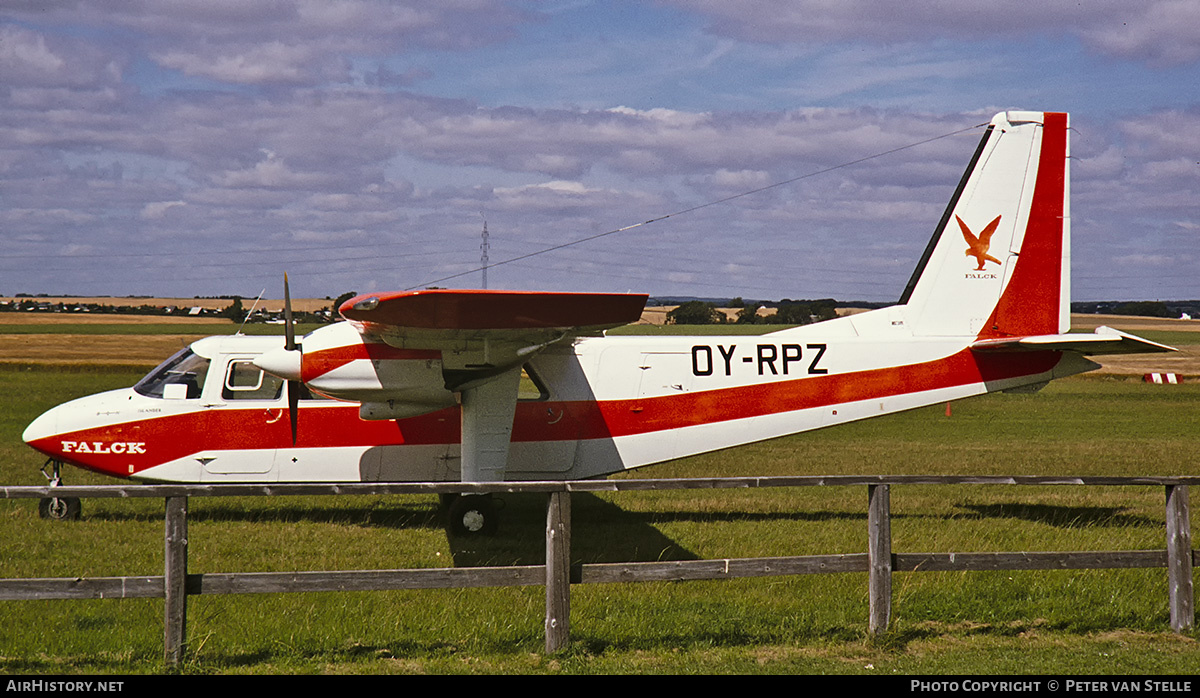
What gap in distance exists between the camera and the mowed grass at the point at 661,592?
245 inches

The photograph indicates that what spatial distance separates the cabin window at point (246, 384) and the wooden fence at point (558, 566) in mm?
6320

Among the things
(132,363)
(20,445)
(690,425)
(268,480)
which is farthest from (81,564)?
(132,363)

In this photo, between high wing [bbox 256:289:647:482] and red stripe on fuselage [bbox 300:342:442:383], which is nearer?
high wing [bbox 256:289:647:482]

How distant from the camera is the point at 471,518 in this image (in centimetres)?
1130

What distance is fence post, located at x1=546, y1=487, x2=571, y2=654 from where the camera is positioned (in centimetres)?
623

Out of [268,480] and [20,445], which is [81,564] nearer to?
[268,480]

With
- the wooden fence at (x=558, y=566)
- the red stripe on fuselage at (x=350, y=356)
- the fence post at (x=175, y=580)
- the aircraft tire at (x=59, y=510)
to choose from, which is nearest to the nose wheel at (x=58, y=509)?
the aircraft tire at (x=59, y=510)

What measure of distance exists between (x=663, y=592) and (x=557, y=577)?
2.10 meters

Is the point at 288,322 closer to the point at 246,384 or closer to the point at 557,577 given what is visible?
the point at 246,384

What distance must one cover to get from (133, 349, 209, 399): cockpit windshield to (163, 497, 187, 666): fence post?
6713 mm

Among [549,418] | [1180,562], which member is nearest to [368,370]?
[549,418]

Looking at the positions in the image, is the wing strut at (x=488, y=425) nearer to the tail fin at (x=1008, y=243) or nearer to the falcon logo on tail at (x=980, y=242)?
the tail fin at (x=1008, y=243)

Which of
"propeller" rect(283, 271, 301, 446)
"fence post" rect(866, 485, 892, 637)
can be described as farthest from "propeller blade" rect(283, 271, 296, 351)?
"fence post" rect(866, 485, 892, 637)

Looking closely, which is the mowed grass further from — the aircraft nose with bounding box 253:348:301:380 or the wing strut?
the aircraft nose with bounding box 253:348:301:380
